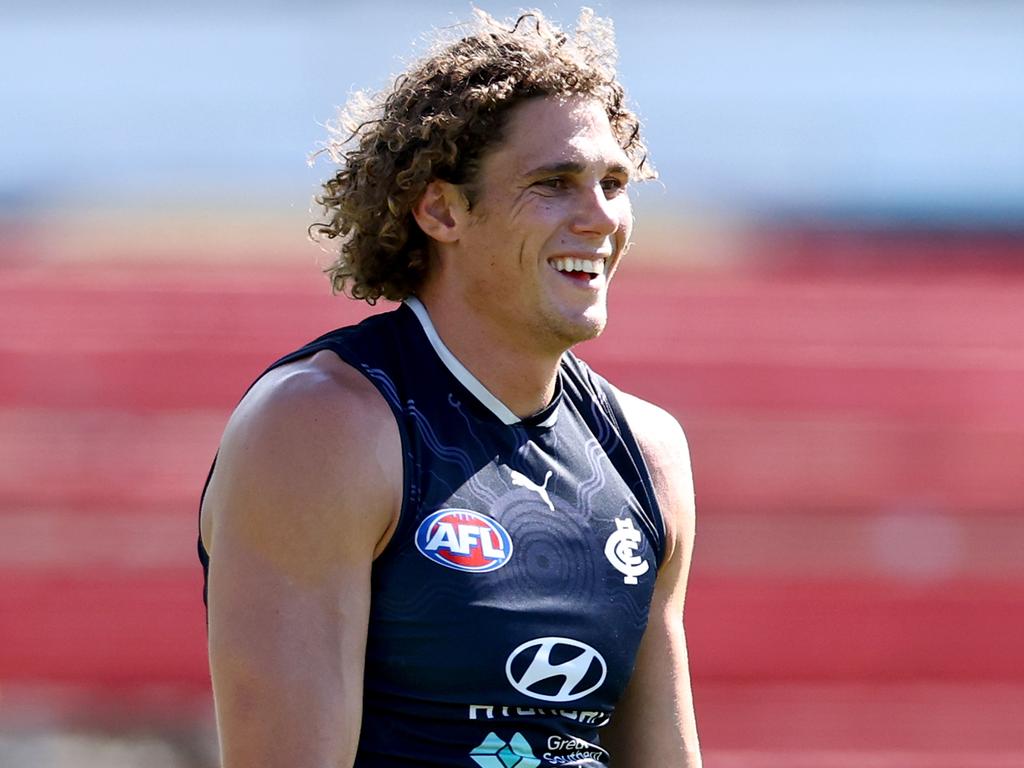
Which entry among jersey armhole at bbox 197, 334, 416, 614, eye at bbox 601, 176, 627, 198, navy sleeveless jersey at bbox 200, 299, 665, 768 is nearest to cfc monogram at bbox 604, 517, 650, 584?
navy sleeveless jersey at bbox 200, 299, 665, 768

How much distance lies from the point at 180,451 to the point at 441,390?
4222 millimetres

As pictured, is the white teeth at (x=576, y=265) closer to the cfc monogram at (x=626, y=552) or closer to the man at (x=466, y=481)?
the man at (x=466, y=481)

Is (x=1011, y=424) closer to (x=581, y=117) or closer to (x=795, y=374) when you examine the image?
(x=795, y=374)

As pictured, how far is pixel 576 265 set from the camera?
7.48 ft

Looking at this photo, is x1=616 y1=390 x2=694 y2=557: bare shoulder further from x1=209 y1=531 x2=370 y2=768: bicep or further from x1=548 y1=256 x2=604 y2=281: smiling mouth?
x1=209 y1=531 x2=370 y2=768: bicep

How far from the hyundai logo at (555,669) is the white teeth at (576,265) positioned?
0.55 m

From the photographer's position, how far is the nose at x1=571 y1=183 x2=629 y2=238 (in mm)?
2287

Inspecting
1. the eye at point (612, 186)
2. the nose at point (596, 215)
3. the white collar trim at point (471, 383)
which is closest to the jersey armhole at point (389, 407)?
the white collar trim at point (471, 383)

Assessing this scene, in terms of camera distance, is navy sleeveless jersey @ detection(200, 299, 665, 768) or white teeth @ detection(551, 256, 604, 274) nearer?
navy sleeveless jersey @ detection(200, 299, 665, 768)

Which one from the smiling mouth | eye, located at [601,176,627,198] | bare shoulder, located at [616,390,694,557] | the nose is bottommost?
bare shoulder, located at [616,390,694,557]

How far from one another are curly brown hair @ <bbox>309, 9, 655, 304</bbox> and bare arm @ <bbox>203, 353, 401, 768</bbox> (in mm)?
450

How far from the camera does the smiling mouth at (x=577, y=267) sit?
2279mm

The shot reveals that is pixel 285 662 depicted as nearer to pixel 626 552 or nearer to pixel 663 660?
pixel 626 552

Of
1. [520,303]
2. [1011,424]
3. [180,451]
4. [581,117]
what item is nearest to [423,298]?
[520,303]
